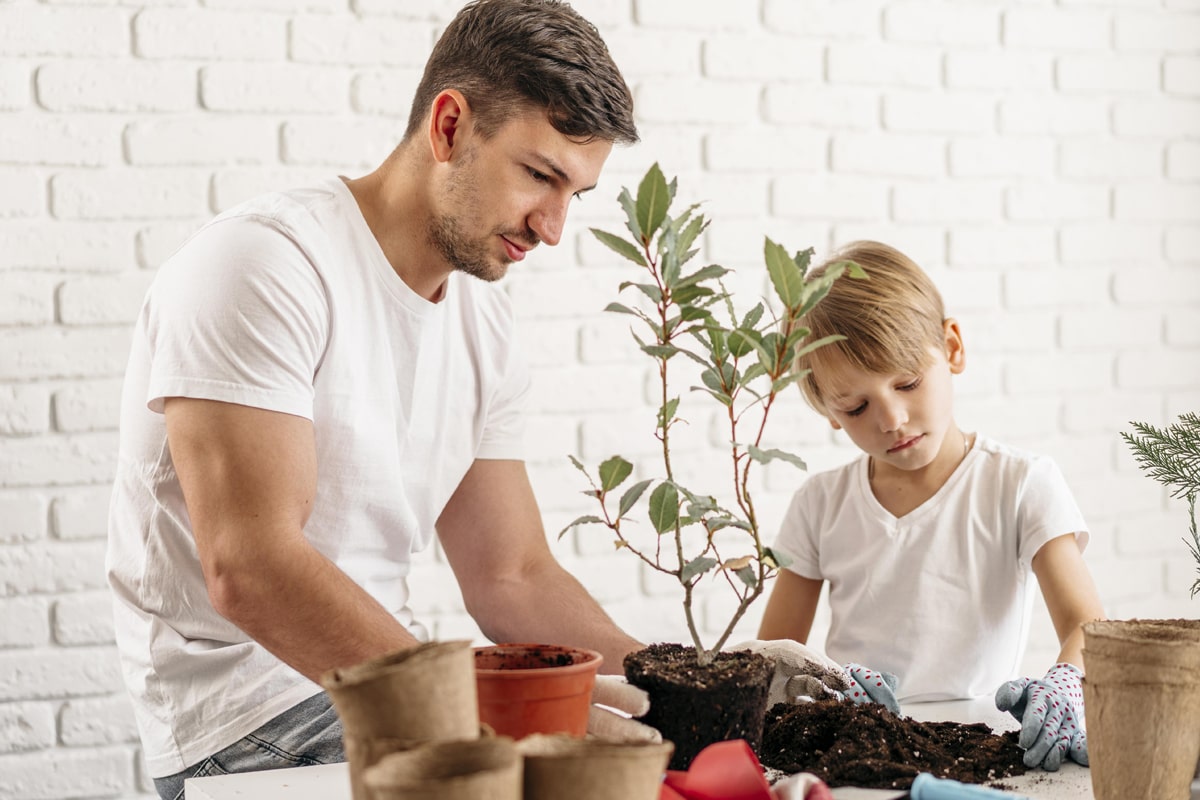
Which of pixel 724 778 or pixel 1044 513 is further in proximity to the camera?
pixel 1044 513

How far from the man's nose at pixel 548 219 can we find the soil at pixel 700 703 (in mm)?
691

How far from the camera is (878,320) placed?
1.66 meters

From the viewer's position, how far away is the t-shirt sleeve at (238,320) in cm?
133

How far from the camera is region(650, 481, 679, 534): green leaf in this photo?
1.03 meters

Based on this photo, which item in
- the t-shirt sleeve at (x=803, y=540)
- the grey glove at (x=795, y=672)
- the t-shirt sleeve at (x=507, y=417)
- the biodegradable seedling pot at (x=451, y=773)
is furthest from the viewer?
the t-shirt sleeve at (x=803, y=540)

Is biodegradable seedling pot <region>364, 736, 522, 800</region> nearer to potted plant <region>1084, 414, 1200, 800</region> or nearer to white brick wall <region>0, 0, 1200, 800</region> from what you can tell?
potted plant <region>1084, 414, 1200, 800</region>

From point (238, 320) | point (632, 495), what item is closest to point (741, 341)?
point (632, 495)

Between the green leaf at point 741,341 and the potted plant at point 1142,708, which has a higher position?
the green leaf at point 741,341

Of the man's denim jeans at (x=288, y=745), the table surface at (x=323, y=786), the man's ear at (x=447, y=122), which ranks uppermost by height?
the man's ear at (x=447, y=122)

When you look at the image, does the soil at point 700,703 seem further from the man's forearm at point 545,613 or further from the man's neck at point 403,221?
the man's neck at point 403,221

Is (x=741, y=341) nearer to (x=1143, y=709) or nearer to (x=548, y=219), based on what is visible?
(x=1143, y=709)

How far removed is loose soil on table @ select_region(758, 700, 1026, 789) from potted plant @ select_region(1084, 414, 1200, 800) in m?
0.15

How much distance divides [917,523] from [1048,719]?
68 cm

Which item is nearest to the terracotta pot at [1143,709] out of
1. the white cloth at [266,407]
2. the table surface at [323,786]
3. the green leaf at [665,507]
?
the table surface at [323,786]
